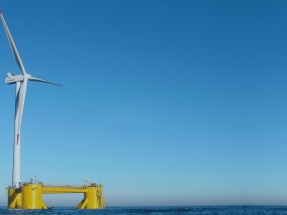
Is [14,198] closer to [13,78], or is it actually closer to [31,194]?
[31,194]

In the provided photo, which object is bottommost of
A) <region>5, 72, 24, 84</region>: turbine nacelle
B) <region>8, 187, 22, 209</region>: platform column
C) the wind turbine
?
<region>8, 187, 22, 209</region>: platform column

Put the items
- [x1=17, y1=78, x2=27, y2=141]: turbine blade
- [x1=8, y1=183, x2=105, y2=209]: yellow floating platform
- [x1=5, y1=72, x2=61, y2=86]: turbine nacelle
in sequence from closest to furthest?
1. [x1=8, y1=183, x2=105, y2=209]: yellow floating platform
2. [x1=17, y1=78, x2=27, y2=141]: turbine blade
3. [x1=5, y1=72, x2=61, y2=86]: turbine nacelle

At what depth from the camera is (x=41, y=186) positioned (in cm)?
10912

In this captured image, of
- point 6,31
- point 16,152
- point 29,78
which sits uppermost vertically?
point 6,31

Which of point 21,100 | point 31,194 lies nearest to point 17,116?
point 21,100

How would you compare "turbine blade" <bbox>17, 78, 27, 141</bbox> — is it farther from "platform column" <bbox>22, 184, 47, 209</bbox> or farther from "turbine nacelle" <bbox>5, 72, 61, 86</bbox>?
"platform column" <bbox>22, 184, 47, 209</bbox>

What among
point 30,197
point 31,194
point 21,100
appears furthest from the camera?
point 21,100

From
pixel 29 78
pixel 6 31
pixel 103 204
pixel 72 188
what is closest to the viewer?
pixel 6 31

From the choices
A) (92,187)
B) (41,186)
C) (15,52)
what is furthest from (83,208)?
(15,52)

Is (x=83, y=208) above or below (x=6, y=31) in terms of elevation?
below

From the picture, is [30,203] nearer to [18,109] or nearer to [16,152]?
[16,152]

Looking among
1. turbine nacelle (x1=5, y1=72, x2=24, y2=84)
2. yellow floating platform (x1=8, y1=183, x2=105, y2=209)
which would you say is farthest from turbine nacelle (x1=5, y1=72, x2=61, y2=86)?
yellow floating platform (x1=8, y1=183, x2=105, y2=209)

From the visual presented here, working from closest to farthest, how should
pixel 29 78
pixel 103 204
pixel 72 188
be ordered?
pixel 29 78, pixel 72 188, pixel 103 204

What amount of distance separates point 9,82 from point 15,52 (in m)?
13.5
